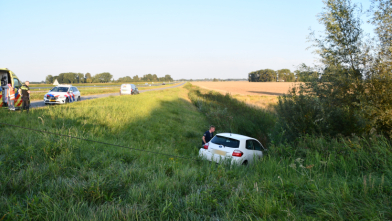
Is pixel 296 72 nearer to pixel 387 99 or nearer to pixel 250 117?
pixel 387 99

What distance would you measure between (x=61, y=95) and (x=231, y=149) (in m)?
16.7

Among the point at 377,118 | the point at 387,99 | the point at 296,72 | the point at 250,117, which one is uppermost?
the point at 296,72

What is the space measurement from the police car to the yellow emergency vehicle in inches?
195

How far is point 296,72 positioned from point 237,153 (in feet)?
23.0

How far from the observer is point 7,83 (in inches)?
544

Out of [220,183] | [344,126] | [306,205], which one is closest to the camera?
[306,205]

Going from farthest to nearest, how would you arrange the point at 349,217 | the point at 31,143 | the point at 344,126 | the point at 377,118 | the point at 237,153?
the point at 344,126 < the point at 377,118 < the point at 237,153 < the point at 31,143 < the point at 349,217

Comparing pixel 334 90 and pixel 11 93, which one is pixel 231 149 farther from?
pixel 11 93

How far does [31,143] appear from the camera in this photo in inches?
243

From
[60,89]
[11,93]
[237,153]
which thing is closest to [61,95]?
[60,89]

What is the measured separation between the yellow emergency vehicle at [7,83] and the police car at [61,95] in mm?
4944

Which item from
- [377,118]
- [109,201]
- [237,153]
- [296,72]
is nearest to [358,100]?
[377,118]

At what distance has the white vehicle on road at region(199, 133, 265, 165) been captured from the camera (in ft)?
26.1

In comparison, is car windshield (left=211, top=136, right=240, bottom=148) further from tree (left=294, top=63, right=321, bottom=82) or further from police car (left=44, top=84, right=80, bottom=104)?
police car (left=44, top=84, right=80, bottom=104)
